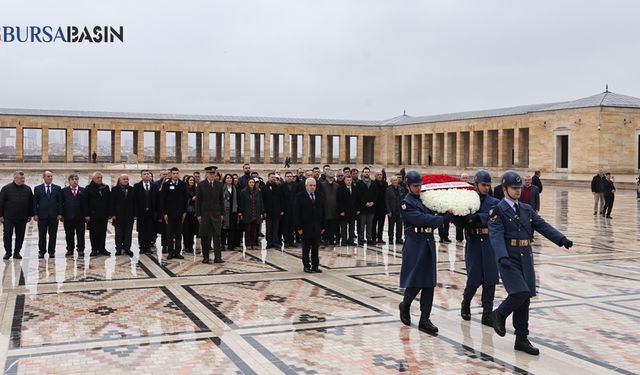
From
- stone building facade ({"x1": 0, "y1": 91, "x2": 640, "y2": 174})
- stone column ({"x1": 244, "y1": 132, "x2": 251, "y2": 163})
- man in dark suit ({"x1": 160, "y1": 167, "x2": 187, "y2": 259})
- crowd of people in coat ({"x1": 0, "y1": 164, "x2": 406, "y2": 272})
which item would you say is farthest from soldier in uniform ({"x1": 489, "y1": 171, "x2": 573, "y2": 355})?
stone column ({"x1": 244, "y1": 132, "x2": 251, "y2": 163})

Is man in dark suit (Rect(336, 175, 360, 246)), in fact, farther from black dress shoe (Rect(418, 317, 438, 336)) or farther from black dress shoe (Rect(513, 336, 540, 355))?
black dress shoe (Rect(513, 336, 540, 355))

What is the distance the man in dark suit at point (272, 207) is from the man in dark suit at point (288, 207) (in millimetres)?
104

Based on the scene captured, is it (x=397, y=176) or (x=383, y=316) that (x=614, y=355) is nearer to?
(x=383, y=316)

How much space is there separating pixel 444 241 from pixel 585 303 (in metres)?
5.87

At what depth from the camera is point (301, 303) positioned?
298 inches

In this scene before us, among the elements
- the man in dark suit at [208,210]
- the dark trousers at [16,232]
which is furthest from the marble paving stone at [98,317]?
the dark trousers at [16,232]

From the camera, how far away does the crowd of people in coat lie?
1083 centimetres

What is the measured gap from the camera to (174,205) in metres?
11.4

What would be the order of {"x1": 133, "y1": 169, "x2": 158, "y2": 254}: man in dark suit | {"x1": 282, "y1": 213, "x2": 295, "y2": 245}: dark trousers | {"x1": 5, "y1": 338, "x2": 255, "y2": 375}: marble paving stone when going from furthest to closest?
{"x1": 282, "y1": 213, "x2": 295, "y2": 245}: dark trousers
{"x1": 133, "y1": 169, "x2": 158, "y2": 254}: man in dark suit
{"x1": 5, "y1": 338, "x2": 255, "y2": 375}: marble paving stone

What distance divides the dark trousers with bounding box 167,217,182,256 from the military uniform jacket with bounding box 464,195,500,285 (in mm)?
6083

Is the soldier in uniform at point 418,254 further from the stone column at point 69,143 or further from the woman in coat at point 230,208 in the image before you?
the stone column at point 69,143

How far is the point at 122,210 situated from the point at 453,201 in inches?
294

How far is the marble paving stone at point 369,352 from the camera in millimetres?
5184

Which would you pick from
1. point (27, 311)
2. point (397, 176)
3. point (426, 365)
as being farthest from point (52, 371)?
point (397, 176)
